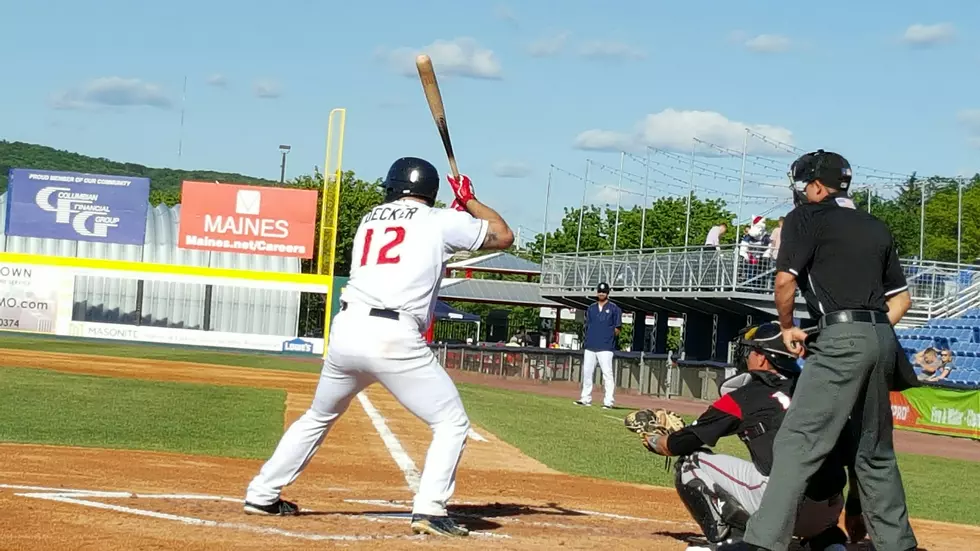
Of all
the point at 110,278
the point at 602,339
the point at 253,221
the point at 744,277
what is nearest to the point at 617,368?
the point at 744,277

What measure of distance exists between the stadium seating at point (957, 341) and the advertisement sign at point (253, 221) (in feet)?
67.6

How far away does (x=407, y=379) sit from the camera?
627 cm

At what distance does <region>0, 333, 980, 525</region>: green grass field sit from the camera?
11.4 metres

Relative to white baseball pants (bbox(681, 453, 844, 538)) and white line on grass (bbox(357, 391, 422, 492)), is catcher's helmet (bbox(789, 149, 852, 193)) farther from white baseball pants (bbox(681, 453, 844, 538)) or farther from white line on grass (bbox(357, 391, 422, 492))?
white line on grass (bbox(357, 391, 422, 492))

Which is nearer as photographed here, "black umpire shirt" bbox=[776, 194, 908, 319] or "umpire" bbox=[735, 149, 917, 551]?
"umpire" bbox=[735, 149, 917, 551]

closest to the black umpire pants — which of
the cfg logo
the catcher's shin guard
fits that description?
the catcher's shin guard

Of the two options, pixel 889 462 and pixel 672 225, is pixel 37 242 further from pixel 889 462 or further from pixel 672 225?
pixel 889 462

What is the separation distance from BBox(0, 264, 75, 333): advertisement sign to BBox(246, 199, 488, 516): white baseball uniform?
37.3 meters

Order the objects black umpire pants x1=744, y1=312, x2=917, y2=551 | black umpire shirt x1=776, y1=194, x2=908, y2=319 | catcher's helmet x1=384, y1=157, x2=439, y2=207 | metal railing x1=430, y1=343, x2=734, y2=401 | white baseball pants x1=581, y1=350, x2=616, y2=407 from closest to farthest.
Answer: black umpire pants x1=744, y1=312, x2=917, y2=551 < black umpire shirt x1=776, y1=194, x2=908, y2=319 < catcher's helmet x1=384, y1=157, x2=439, y2=207 < white baseball pants x1=581, y1=350, x2=616, y2=407 < metal railing x1=430, y1=343, x2=734, y2=401

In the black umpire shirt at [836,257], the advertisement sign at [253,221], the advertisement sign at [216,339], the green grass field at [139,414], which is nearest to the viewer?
the black umpire shirt at [836,257]

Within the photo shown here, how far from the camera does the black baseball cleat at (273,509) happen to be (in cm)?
666

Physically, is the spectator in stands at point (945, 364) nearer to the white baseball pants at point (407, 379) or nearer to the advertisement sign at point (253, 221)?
the white baseball pants at point (407, 379)

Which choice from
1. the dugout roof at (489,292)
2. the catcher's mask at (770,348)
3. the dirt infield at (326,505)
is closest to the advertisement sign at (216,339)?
the dugout roof at (489,292)

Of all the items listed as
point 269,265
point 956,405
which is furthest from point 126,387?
point 269,265
